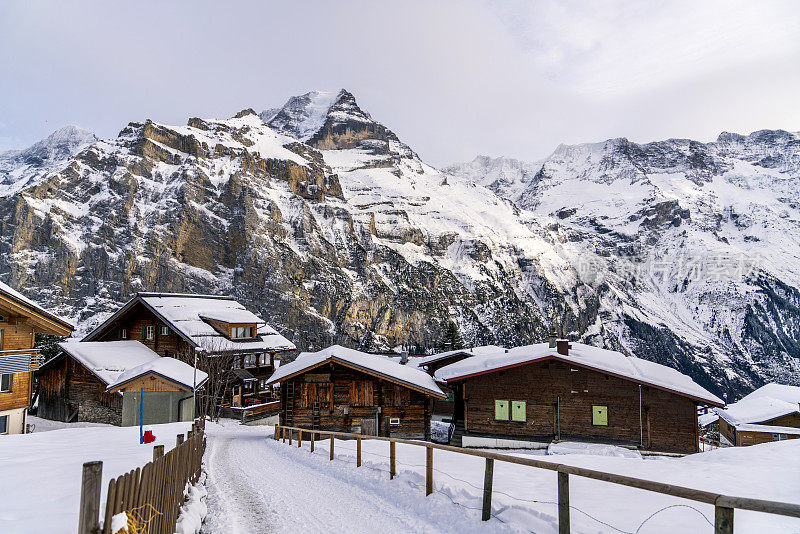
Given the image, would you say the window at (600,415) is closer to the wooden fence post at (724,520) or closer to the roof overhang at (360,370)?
the roof overhang at (360,370)

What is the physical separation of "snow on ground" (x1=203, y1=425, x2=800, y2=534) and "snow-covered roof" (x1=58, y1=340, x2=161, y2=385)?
25349mm

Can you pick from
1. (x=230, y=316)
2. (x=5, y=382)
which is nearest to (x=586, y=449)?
(x=5, y=382)

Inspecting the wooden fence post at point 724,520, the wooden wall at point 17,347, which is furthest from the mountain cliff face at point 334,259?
the wooden fence post at point 724,520

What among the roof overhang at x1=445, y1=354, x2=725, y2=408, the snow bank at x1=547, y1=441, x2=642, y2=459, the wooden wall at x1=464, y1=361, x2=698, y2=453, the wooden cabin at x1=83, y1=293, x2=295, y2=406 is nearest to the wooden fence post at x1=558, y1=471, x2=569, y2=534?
the snow bank at x1=547, y1=441, x2=642, y2=459

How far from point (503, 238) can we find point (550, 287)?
971 inches

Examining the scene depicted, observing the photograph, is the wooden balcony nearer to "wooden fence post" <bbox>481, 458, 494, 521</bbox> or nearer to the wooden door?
the wooden door

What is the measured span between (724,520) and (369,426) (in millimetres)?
26080

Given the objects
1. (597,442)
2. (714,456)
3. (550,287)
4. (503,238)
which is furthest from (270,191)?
(714,456)

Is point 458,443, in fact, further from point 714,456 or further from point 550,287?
point 550,287

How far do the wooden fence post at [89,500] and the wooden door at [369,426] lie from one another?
2601cm

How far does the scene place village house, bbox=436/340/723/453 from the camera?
26.3m

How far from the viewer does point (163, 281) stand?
347 feet

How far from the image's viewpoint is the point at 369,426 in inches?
1120

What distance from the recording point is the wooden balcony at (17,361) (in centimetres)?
2252
